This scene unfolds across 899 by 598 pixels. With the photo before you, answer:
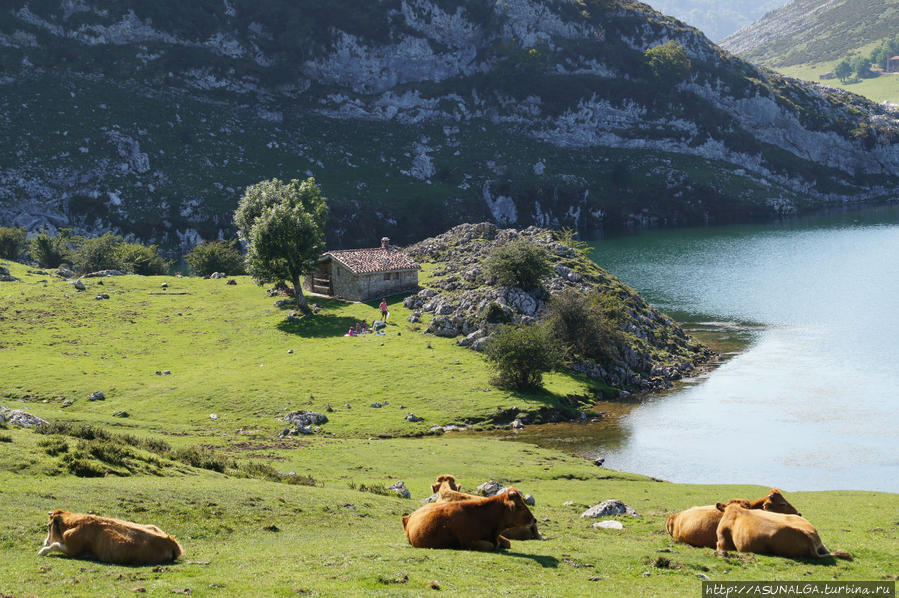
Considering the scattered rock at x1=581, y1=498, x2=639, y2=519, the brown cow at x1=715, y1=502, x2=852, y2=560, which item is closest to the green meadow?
the brown cow at x1=715, y1=502, x2=852, y2=560

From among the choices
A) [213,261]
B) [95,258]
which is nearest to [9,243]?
[95,258]

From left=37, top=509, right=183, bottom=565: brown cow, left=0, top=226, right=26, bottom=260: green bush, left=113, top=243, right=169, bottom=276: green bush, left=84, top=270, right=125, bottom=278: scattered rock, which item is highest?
left=0, top=226, right=26, bottom=260: green bush

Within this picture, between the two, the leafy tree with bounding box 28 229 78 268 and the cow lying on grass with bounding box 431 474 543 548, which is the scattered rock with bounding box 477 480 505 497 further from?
the leafy tree with bounding box 28 229 78 268

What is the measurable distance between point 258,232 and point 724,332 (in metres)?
50.5

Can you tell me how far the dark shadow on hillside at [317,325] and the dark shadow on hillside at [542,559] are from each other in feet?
165

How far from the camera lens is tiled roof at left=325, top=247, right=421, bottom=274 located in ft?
256

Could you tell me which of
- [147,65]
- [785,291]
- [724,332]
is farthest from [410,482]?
[147,65]

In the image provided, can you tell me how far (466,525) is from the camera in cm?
1880

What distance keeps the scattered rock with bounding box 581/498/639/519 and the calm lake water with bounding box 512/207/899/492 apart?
14677 millimetres

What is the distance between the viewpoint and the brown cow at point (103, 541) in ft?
53.2

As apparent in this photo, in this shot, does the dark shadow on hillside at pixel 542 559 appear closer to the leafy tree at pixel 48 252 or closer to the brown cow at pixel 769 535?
the brown cow at pixel 769 535

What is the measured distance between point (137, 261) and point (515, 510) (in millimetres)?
98257

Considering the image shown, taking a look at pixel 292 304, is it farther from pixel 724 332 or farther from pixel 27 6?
pixel 27 6

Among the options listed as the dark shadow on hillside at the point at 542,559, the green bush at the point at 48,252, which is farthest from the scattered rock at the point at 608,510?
the green bush at the point at 48,252
